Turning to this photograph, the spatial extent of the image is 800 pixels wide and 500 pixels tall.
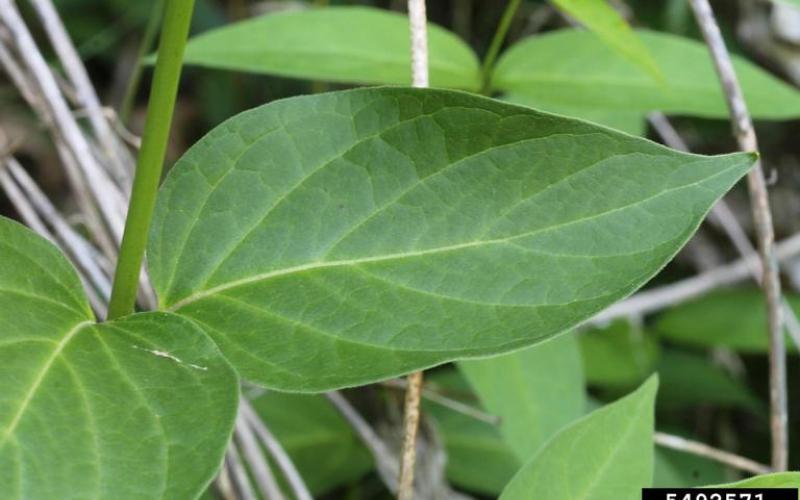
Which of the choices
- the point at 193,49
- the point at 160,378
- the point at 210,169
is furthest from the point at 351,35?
the point at 160,378

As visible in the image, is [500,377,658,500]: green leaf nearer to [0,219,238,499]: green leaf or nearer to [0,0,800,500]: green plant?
[0,0,800,500]: green plant

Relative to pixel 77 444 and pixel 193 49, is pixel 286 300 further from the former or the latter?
pixel 193 49

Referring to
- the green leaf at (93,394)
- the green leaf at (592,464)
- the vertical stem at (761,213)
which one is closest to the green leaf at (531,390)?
the vertical stem at (761,213)

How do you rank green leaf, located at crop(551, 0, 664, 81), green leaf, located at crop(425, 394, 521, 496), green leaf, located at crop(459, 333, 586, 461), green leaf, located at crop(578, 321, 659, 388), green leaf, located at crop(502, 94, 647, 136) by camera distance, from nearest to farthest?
green leaf, located at crop(551, 0, 664, 81) < green leaf, located at crop(459, 333, 586, 461) < green leaf, located at crop(502, 94, 647, 136) < green leaf, located at crop(425, 394, 521, 496) < green leaf, located at crop(578, 321, 659, 388)

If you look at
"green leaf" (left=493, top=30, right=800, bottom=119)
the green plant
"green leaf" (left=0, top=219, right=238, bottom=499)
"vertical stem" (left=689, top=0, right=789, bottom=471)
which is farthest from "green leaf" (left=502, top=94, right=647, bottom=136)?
"green leaf" (left=0, top=219, right=238, bottom=499)

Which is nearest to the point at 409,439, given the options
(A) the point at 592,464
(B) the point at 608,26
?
(A) the point at 592,464
